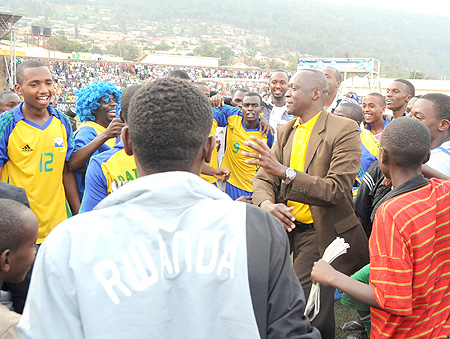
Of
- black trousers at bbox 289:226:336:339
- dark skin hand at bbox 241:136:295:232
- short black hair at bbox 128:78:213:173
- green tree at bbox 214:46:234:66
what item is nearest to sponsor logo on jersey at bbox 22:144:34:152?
dark skin hand at bbox 241:136:295:232

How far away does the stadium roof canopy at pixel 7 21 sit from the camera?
113 ft

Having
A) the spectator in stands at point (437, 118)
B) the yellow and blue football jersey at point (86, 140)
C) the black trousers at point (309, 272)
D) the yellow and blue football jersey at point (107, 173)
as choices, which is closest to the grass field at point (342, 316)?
the black trousers at point (309, 272)

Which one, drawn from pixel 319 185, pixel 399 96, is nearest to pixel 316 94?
pixel 319 185

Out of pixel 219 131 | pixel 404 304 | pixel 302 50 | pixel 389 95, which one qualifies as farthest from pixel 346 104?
pixel 302 50

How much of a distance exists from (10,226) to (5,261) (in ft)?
0.49

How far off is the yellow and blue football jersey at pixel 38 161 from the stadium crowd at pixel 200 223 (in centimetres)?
1

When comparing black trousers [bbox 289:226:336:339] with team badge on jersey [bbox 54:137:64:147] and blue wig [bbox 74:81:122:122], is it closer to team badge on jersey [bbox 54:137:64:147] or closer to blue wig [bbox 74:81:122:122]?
team badge on jersey [bbox 54:137:64:147]

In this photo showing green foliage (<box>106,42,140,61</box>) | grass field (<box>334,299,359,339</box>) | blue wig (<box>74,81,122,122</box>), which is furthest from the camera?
green foliage (<box>106,42,140,61</box>)

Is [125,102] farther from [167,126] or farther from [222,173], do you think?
[167,126]

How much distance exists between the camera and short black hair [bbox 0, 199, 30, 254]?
201 centimetres

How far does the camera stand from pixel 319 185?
340cm

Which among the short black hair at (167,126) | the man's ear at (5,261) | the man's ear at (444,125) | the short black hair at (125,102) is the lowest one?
the man's ear at (5,261)

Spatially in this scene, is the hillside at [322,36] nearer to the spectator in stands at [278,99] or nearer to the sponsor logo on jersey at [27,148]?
the spectator in stands at [278,99]

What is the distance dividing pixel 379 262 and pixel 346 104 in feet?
12.1
